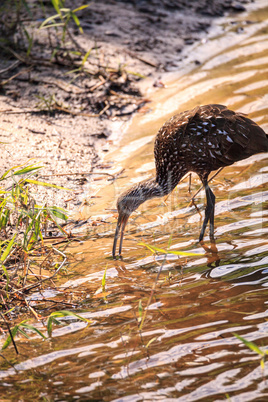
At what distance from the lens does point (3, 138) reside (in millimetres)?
7312

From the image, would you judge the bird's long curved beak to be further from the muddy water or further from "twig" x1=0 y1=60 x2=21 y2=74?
"twig" x1=0 y1=60 x2=21 y2=74

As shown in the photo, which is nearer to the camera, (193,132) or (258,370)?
(258,370)

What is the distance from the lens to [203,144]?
5.64m

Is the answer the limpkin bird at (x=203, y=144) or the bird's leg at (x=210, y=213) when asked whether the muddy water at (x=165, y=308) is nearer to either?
the bird's leg at (x=210, y=213)

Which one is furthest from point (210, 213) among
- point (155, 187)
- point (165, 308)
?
point (165, 308)

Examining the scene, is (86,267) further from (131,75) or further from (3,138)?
(131,75)

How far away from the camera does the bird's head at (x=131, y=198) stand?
567 centimetres

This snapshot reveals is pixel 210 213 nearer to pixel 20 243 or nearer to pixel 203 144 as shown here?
pixel 203 144

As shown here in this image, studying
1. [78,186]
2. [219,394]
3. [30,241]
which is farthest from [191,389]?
[78,186]

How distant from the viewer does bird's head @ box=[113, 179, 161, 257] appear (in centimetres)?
567

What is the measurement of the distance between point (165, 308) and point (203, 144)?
2037mm

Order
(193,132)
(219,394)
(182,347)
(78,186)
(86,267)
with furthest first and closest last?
(78,186), (193,132), (86,267), (182,347), (219,394)

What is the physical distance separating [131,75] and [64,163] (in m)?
2.71

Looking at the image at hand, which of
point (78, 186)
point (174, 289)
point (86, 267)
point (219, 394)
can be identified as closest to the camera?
point (219, 394)
